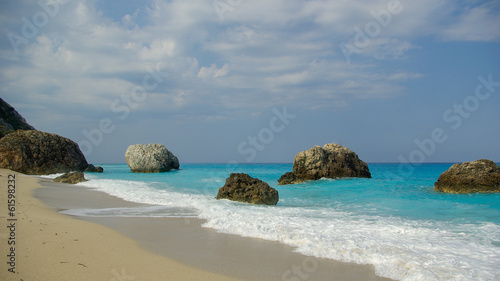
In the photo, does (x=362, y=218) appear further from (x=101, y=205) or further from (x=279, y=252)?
(x=101, y=205)

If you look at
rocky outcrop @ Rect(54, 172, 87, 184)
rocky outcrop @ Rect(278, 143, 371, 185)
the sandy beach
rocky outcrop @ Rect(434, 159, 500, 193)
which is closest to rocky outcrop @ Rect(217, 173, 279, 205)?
the sandy beach

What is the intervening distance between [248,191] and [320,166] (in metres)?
12.7

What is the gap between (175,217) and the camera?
806 centimetres

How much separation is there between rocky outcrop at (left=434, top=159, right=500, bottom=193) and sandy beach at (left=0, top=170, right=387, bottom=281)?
43.8 ft

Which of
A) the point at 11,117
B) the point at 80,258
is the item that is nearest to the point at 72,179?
the point at 80,258

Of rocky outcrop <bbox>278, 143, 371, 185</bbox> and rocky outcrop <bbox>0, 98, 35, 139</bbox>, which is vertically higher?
rocky outcrop <bbox>0, 98, 35, 139</bbox>

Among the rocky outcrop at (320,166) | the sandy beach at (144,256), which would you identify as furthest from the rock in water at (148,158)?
the sandy beach at (144,256)

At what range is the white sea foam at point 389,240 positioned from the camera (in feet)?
13.9

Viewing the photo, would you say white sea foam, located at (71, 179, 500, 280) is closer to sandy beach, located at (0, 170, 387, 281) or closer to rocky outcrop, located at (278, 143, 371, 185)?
sandy beach, located at (0, 170, 387, 281)

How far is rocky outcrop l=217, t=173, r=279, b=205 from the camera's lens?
36.1 ft

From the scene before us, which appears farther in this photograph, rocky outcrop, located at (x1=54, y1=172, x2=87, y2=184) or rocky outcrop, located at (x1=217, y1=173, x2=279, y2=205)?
rocky outcrop, located at (x1=54, y1=172, x2=87, y2=184)

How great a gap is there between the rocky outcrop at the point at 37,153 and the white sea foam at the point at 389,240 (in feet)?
79.2

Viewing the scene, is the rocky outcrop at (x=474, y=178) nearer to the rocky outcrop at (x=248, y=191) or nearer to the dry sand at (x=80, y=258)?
the rocky outcrop at (x=248, y=191)

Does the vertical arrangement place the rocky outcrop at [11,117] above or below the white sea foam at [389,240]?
above
